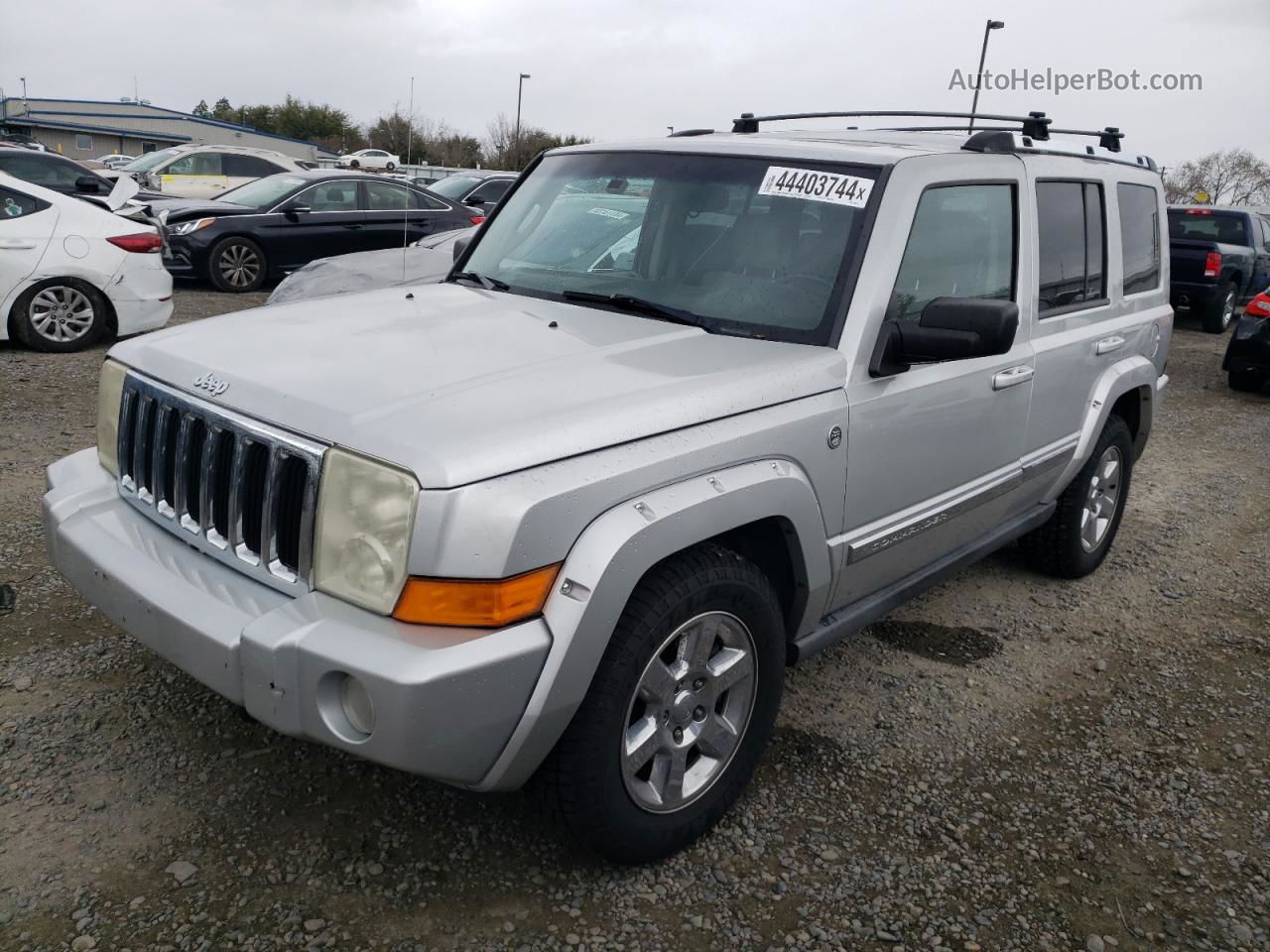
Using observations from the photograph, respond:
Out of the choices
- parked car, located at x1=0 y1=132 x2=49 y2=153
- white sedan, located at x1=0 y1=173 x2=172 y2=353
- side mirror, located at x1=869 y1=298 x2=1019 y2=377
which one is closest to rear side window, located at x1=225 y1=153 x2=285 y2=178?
parked car, located at x1=0 y1=132 x2=49 y2=153

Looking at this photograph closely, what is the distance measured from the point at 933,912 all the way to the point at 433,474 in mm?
1672

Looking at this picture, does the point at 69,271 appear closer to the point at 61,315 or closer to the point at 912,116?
the point at 61,315

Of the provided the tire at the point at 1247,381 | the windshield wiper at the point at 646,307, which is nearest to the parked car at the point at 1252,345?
the tire at the point at 1247,381

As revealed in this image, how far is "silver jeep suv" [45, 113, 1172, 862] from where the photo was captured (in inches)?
85.9

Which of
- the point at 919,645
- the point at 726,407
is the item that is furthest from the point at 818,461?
the point at 919,645

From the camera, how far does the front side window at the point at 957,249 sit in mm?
3199

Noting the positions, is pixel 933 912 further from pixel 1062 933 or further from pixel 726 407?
pixel 726 407

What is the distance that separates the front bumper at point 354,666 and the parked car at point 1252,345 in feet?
33.3

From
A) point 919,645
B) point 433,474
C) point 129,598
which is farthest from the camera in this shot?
point 919,645

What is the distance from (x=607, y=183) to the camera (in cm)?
369

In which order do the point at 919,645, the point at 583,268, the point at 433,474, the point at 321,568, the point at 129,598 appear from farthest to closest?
the point at 919,645 < the point at 583,268 < the point at 129,598 < the point at 321,568 < the point at 433,474

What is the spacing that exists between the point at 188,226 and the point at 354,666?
11571mm

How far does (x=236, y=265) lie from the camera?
12367 millimetres

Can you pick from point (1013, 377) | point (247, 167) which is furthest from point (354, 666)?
point (247, 167)
